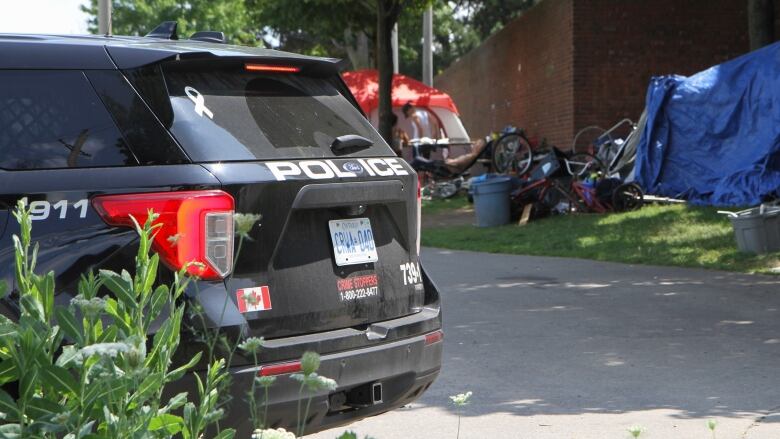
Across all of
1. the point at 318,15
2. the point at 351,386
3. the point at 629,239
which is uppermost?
the point at 318,15

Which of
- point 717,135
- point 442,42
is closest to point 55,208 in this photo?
point 717,135

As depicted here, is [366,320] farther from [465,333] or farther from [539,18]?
[539,18]

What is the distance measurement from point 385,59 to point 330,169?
20.3 m

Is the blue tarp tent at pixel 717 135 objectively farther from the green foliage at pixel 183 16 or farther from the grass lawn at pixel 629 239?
the green foliage at pixel 183 16

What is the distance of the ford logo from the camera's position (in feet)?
15.6

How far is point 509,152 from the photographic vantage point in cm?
2505

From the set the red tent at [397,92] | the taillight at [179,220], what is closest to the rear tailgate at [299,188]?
the taillight at [179,220]

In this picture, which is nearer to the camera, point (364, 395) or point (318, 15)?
point (364, 395)

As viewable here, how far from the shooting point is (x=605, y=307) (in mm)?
10344

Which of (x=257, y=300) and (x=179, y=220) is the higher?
(x=179, y=220)

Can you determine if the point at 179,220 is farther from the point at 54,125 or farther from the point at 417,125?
the point at 417,125

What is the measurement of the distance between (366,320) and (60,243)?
1.30 m

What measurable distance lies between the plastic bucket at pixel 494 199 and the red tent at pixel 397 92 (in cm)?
1148

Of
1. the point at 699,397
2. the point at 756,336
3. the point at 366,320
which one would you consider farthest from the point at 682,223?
the point at 366,320
